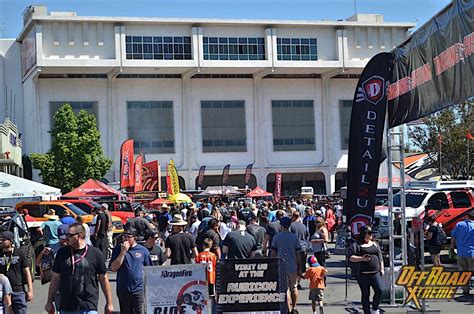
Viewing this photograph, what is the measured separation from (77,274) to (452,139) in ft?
148

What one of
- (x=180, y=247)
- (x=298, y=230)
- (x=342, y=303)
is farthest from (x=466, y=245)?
(x=180, y=247)

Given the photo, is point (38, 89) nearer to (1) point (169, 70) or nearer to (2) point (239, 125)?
(1) point (169, 70)

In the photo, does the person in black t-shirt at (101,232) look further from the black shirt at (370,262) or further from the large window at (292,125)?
the large window at (292,125)

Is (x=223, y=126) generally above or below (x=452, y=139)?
above

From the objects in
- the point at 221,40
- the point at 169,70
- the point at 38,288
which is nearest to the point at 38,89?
the point at 169,70

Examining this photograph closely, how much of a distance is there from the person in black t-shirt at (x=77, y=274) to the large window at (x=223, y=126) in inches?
A: 2720

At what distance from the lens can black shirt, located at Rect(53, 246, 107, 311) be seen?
8.80m

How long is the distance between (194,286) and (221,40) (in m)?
67.9

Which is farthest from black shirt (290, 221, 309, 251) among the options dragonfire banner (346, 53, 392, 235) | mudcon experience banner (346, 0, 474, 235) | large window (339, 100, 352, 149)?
large window (339, 100, 352, 149)

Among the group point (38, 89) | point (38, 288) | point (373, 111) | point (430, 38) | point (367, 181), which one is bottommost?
point (38, 288)

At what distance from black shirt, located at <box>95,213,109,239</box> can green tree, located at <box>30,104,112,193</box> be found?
1631 inches

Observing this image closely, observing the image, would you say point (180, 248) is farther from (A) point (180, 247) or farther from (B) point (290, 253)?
(B) point (290, 253)

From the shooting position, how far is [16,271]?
10906mm

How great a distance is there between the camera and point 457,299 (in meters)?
15.3
